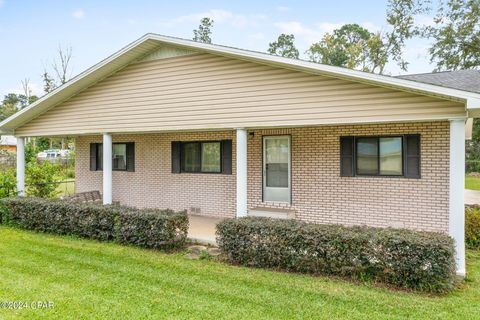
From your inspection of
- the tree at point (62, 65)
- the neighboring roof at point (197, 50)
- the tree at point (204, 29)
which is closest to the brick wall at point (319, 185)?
the neighboring roof at point (197, 50)

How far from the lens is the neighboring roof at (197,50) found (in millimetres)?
5344

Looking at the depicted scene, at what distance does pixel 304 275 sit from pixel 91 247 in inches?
181

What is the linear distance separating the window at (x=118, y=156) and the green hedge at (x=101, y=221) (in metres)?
3.21

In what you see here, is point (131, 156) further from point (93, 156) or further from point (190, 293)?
point (190, 293)

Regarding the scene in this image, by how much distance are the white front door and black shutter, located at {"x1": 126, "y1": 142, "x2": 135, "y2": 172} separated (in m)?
4.89

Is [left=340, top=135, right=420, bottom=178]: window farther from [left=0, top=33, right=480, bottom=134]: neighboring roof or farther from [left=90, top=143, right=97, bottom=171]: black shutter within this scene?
[left=90, top=143, right=97, bottom=171]: black shutter

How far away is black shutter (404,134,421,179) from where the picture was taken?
7.38 m

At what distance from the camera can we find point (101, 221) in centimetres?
767

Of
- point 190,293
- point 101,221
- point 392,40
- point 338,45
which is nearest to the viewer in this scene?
point 190,293

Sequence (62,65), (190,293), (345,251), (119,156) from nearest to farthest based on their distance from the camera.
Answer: (190,293) < (345,251) < (119,156) < (62,65)

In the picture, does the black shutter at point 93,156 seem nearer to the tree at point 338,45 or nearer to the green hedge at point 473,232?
the green hedge at point 473,232

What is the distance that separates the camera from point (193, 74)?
25.9 feet

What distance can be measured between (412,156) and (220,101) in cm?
444

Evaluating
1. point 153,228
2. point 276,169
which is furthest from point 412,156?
point 153,228
